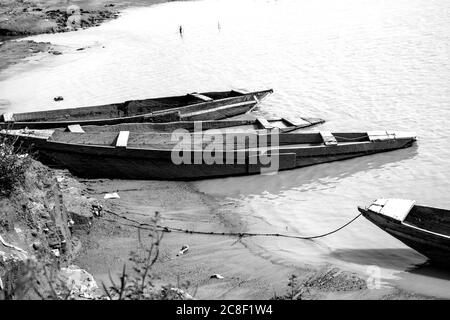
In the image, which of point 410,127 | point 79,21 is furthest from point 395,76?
point 79,21

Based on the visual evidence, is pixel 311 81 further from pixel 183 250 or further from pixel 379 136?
pixel 183 250

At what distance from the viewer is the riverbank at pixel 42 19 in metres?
20.8

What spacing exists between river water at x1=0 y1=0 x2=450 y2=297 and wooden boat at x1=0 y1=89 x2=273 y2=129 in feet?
4.37

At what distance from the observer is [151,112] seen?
12281 mm

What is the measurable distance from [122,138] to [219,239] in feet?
10.3

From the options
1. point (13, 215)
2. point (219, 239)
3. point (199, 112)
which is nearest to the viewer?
point (13, 215)

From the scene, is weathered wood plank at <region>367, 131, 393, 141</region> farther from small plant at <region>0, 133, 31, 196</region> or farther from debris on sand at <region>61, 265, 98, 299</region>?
small plant at <region>0, 133, 31, 196</region>

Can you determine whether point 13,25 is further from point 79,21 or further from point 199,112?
point 199,112

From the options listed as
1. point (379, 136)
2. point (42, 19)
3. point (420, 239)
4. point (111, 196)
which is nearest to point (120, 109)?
point (111, 196)

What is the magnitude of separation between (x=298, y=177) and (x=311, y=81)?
6959 millimetres

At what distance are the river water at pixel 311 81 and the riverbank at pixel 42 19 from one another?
0.90 meters

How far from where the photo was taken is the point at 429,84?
49.5 ft

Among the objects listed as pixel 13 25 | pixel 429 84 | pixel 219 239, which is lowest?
pixel 219 239

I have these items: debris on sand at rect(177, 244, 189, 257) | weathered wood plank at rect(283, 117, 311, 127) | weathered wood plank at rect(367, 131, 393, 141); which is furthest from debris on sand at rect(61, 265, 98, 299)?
weathered wood plank at rect(367, 131, 393, 141)
